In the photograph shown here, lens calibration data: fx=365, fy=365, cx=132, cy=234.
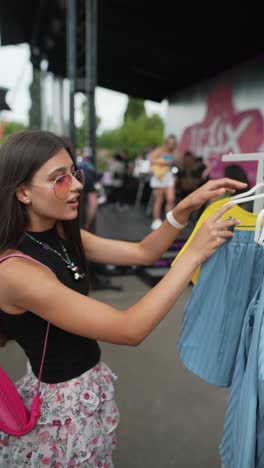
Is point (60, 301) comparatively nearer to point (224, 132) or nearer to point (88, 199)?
point (88, 199)

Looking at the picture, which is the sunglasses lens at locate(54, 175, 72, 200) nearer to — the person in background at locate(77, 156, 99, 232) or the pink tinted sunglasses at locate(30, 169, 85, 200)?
the pink tinted sunglasses at locate(30, 169, 85, 200)

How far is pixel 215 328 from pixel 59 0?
24.5 feet

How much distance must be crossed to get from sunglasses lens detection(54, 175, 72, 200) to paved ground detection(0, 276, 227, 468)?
1451 millimetres

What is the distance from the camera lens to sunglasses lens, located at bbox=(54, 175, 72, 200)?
95 cm

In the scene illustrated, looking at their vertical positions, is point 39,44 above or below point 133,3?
above

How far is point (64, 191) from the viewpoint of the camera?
0.97m

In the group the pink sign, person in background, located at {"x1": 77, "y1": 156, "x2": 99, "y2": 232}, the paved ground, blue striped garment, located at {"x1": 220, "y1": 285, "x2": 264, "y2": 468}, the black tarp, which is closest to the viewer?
blue striped garment, located at {"x1": 220, "y1": 285, "x2": 264, "y2": 468}

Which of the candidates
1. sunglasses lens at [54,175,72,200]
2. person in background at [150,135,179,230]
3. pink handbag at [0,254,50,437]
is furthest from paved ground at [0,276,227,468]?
person in background at [150,135,179,230]

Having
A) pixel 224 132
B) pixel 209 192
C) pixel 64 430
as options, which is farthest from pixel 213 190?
pixel 224 132

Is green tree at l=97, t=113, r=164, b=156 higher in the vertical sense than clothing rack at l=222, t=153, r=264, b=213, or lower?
higher

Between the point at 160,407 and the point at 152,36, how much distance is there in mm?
8235

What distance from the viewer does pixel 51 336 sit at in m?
1.02

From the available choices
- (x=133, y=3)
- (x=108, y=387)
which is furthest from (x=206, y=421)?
(x=133, y=3)

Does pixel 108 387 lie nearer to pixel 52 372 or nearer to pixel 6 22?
pixel 52 372
